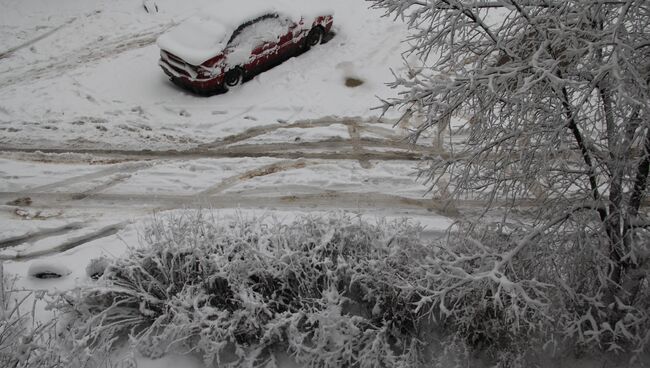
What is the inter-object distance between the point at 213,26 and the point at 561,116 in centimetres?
893

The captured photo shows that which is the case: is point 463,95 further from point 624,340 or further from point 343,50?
point 343,50

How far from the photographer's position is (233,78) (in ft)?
39.7

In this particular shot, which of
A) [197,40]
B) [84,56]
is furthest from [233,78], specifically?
[84,56]

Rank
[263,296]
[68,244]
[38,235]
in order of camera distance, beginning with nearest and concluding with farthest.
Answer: [263,296] → [68,244] → [38,235]

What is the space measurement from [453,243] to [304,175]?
3514 millimetres

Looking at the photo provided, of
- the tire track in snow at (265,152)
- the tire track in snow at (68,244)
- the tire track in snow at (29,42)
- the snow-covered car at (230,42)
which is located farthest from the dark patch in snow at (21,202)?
the tire track in snow at (29,42)

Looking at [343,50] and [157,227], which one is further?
[343,50]

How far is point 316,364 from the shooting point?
6215 mm

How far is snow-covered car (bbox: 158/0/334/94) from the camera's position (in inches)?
449

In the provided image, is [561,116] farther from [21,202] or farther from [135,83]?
[135,83]

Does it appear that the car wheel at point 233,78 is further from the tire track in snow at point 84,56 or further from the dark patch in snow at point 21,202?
the dark patch in snow at point 21,202

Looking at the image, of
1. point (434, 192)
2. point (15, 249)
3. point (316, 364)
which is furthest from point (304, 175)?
point (15, 249)

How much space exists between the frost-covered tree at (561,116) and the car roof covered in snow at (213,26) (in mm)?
7095

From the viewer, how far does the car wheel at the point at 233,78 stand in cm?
1191
